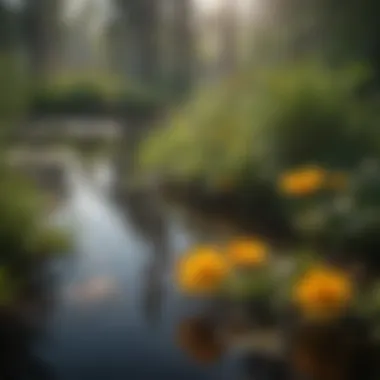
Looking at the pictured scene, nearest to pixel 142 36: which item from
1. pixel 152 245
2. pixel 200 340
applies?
pixel 152 245

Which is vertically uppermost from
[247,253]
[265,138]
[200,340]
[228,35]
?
[228,35]

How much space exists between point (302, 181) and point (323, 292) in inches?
6.5

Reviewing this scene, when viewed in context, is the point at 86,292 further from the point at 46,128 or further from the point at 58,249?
the point at 46,128

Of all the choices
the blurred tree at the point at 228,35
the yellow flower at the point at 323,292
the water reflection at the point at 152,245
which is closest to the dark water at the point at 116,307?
the water reflection at the point at 152,245

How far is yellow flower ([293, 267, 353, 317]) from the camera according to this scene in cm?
104

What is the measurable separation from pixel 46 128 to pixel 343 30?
0.46 meters

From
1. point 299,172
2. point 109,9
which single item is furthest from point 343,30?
point 109,9

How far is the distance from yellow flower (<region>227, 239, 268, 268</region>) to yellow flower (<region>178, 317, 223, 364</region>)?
0.32ft

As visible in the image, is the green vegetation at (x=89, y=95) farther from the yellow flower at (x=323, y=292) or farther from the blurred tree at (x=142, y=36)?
A: the yellow flower at (x=323, y=292)

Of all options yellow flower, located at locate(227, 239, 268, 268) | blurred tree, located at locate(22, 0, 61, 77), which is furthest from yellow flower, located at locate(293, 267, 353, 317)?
blurred tree, located at locate(22, 0, 61, 77)

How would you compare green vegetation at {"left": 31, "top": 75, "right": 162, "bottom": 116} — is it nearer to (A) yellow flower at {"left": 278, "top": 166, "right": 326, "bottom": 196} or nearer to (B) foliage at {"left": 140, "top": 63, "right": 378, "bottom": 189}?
(B) foliage at {"left": 140, "top": 63, "right": 378, "bottom": 189}

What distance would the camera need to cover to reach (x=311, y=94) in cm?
110

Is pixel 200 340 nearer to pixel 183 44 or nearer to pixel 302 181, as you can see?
pixel 302 181

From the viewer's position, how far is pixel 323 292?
1035 mm
